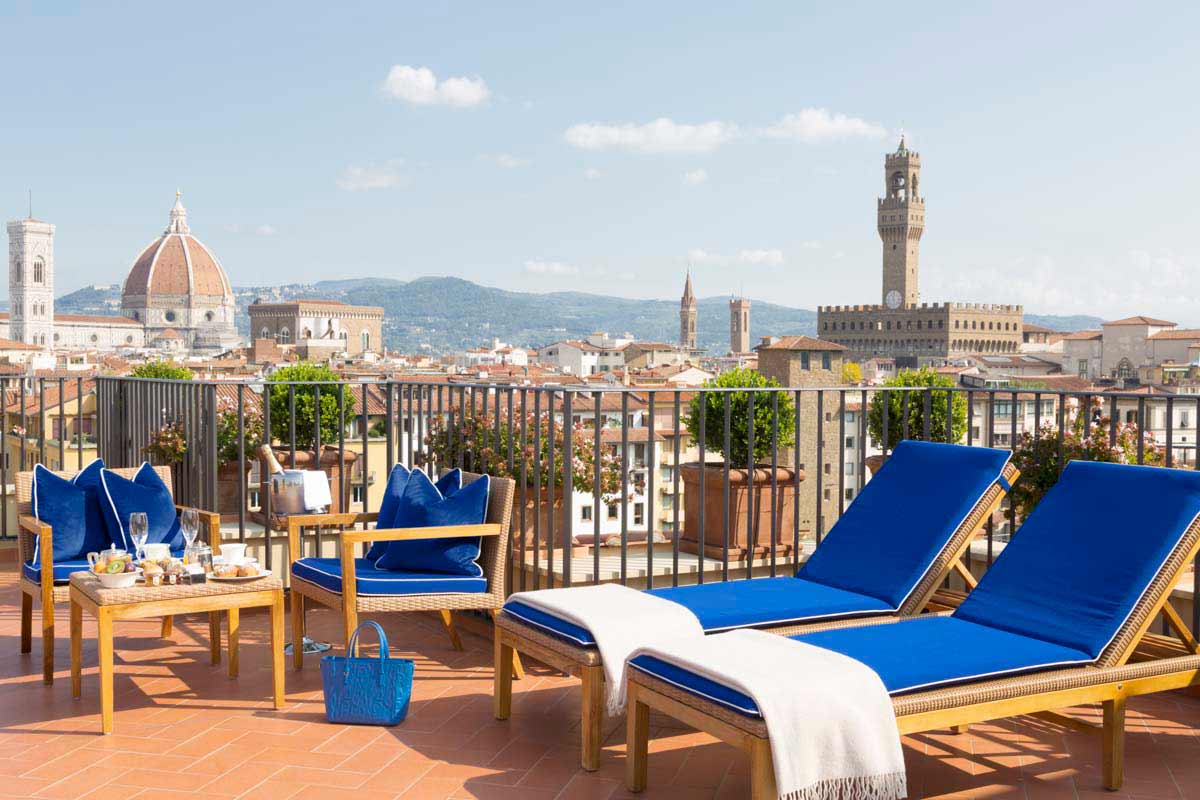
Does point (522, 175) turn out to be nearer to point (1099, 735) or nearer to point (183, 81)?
point (183, 81)

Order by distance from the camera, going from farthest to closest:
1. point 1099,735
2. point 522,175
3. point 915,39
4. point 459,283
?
1. point 459,283
2. point 522,175
3. point 915,39
4. point 1099,735

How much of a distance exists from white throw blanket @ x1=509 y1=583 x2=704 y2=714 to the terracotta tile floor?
0.32 m

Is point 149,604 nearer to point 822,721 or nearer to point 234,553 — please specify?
point 234,553

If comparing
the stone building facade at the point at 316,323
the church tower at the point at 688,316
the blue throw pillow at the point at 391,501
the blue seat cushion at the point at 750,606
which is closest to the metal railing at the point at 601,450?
the blue throw pillow at the point at 391,501

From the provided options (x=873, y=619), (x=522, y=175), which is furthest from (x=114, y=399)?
(x=522, y=175)

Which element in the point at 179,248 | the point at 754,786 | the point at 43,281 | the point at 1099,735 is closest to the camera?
the point at 754,786

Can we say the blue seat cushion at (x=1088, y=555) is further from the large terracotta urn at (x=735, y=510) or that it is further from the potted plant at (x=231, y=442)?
the potted plant at (x=231, y=442)

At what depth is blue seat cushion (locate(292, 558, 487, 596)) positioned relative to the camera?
445cm

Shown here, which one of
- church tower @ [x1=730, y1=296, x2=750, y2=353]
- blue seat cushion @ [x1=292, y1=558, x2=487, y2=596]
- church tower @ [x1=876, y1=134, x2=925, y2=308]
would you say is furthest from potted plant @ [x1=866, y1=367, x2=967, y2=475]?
church tower @ [x1=730, y1=296, x2=750, y2=353]

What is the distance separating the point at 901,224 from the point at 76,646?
118 meters

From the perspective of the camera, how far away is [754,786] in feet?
9.28

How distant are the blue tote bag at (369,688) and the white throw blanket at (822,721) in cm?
128

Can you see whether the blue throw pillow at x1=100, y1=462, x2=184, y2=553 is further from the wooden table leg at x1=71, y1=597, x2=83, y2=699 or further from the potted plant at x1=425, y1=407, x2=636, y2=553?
the potted plant at x1=425, y1=407, x2=636, y2=553

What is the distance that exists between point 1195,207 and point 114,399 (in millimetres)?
129159
